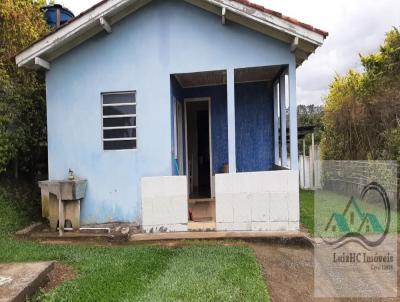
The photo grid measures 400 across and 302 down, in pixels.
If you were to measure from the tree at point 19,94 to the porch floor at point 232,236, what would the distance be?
356 cm

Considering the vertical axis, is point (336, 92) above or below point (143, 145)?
above

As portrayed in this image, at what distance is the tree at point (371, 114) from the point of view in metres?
10.9

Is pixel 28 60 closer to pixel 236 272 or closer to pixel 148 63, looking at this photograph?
pixel 148 63

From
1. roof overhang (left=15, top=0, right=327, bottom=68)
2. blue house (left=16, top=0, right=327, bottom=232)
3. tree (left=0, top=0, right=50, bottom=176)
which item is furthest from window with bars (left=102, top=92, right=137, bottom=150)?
tree (left=0, top=0, right=50, bottom=176)

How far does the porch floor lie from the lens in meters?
6.79

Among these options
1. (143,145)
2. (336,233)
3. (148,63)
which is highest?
(148,63)

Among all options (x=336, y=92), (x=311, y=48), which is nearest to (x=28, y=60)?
(x=311, y=48)

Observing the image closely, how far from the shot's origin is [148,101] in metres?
7.70

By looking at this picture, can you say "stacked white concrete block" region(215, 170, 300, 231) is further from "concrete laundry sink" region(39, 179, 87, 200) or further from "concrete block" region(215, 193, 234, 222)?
"concrete laundry sink" region(39, 179, 87, 200)

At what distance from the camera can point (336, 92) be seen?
17875 millimetres

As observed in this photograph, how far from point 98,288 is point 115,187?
3506 millimetres

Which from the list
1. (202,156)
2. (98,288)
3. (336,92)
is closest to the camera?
(98,288)
